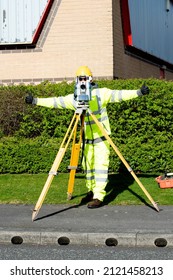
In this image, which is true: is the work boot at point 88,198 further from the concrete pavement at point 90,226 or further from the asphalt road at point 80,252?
the asphalt road at point 80,252

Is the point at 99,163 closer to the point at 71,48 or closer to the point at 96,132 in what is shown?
the point at 96,132

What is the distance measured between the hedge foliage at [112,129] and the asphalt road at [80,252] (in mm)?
5300

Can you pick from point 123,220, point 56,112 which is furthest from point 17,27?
point 123,220

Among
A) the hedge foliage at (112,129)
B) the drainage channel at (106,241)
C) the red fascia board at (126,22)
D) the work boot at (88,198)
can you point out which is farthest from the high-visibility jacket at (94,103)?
the red fascia board at (126,22)

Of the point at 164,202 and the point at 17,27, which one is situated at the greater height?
the point at 17,27

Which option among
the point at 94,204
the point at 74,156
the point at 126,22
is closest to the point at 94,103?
the point at 74,156

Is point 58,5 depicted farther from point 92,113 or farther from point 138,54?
point 92,113

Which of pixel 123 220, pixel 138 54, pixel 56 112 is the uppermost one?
pixel 138 54

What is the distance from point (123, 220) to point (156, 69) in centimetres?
1410

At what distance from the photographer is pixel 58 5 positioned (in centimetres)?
1736

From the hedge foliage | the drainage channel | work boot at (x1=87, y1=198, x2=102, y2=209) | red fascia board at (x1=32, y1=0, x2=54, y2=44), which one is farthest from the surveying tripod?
red fascia board at (x1=32, y1=0, x2=54, y2=44)

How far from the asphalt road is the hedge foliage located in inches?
209

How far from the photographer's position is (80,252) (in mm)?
7844

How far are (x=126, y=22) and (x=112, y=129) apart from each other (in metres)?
4.77
